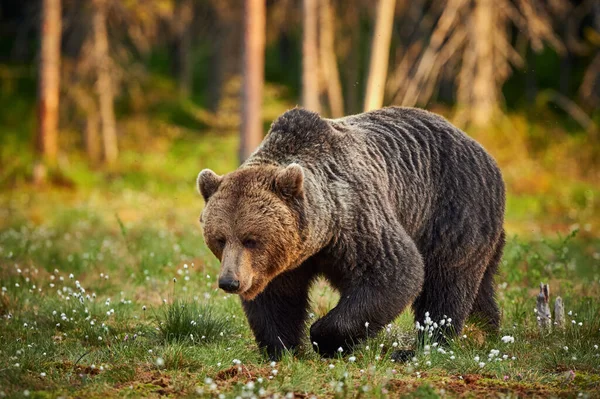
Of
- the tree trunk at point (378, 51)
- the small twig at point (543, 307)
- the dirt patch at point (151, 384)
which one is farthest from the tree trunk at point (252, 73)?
the dirt patch at point (151, 384)

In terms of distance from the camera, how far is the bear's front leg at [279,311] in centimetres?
573

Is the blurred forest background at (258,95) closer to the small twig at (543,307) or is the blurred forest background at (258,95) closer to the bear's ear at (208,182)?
the small twig at (543,307)

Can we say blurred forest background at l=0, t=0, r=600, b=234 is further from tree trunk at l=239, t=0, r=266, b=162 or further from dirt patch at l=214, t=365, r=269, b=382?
dirt patch at l=214, t=365, r=269, b=382

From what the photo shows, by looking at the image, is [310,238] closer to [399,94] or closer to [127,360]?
[127,360]

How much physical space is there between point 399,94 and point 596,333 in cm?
1345

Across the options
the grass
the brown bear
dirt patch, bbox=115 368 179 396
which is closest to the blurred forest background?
the grass

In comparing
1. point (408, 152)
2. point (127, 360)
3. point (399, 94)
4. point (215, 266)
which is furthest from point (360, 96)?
point (127, 360)

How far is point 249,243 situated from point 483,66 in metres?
14.8

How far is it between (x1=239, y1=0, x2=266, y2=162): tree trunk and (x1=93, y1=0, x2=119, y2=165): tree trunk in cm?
544

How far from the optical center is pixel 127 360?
5203mm

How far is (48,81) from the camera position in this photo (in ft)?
58.4

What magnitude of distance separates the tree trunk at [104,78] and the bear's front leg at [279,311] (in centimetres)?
1462

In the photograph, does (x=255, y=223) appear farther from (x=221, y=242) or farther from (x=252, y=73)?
(x=252, y=73)

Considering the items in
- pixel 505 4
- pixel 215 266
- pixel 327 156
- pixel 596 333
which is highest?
pixel 505 4
